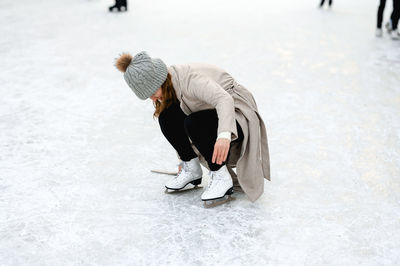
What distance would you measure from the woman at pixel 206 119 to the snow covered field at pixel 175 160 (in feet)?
0.41

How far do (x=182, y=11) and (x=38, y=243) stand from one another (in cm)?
420

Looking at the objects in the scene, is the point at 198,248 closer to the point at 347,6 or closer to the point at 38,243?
the point at 38,243

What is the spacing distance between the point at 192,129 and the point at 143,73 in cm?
28

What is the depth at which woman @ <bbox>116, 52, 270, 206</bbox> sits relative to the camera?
1.59 metres

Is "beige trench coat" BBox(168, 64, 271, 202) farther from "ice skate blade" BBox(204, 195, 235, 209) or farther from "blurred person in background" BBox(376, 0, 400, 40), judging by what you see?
"blurred person in background" BBox(376, 0, 400, 40)

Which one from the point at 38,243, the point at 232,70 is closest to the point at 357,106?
the point at 232,70

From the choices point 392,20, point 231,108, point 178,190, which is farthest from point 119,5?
point 231,108

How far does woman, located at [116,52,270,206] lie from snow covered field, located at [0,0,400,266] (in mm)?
126

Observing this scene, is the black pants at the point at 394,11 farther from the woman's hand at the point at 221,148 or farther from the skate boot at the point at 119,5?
the woman's hand at the point at 221,148

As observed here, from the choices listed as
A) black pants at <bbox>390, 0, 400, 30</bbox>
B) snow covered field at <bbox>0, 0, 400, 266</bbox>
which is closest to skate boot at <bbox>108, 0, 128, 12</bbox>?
snow covered field at <bbox>0, 0, 400, 266</bbox>

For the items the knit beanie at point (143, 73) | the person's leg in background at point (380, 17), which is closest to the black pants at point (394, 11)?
the person's leg in background at point (380, 17)

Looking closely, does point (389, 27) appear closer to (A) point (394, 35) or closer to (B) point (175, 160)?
(A) point (394, 35)

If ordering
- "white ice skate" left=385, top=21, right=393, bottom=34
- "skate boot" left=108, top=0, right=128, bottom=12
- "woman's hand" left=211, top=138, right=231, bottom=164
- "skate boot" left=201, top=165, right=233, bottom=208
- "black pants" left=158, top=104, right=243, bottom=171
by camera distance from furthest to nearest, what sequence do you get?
"skate boot" left=108, top=0, right=128, bottom=12, "white ice skate" left=385, top=21, right=393, bottom=34, "skate boot" left=201, top=165, right=233, bottom=208, "black pants" left=158, top=104, right=243, bottom=171, "woman's hand" left=211, top=138, right=231, bottom=164

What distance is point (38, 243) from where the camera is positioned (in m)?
1.65
